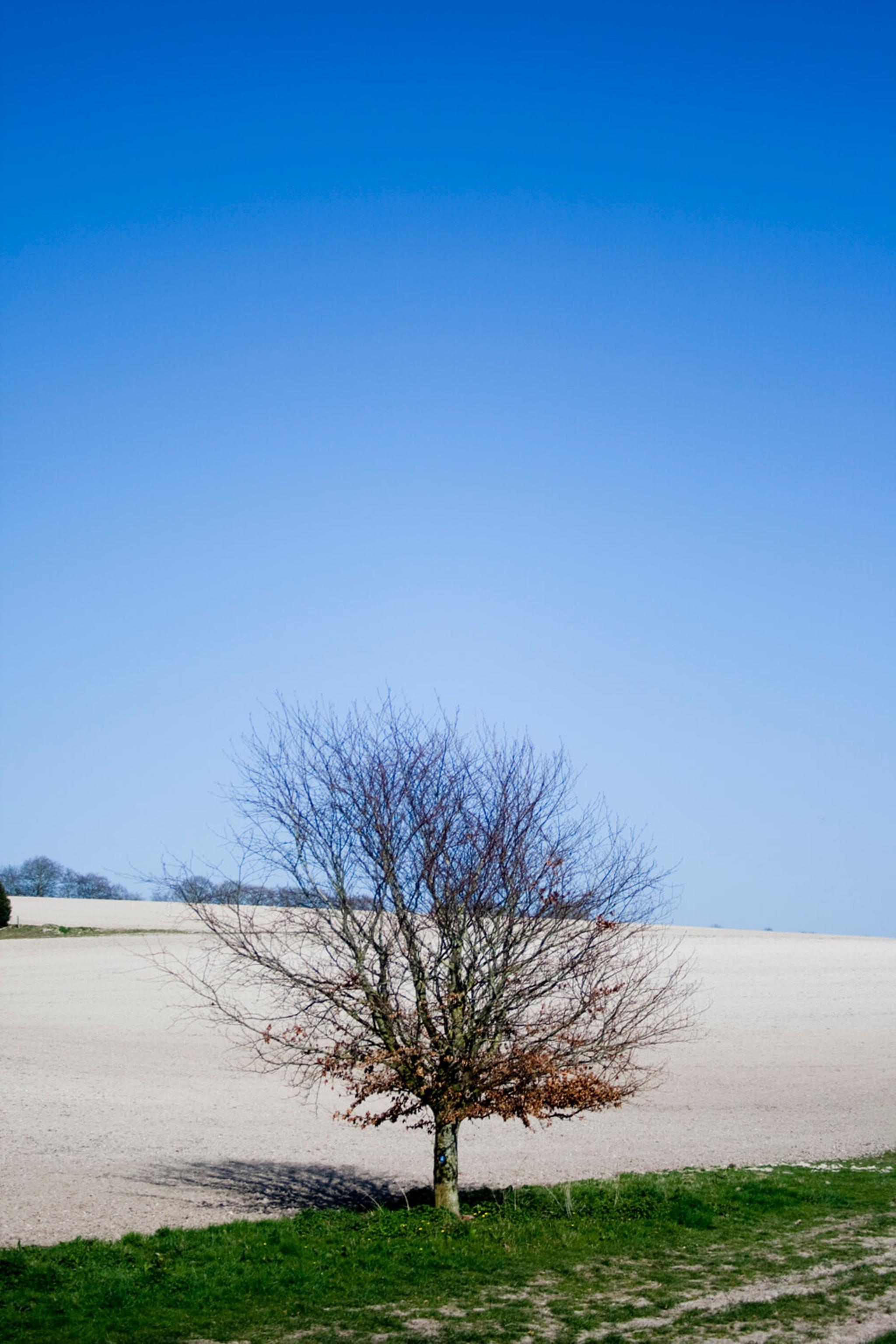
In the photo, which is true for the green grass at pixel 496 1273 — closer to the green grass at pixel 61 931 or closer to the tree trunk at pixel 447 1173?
the tree trunk at pixel 447 1173

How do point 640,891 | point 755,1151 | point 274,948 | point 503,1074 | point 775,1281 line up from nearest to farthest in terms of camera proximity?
point 775,1281
point 503,1074
point 640,891
point 274,948
point 755,1151

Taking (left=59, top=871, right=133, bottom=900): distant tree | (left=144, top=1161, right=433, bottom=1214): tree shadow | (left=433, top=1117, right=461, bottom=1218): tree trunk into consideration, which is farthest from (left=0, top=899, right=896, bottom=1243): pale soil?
(left=59, top=871, right=133, bottom=900): distant tree

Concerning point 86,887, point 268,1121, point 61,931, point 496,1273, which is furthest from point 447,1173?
point 86,887

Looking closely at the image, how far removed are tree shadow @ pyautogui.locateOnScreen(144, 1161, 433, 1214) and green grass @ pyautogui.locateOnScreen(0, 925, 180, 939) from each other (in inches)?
1896

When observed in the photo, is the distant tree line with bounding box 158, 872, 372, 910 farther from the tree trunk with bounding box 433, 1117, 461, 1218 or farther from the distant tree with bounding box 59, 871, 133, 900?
the distant tree with bounding box 59, 871, 133, 900

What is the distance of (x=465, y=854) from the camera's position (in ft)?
46.1

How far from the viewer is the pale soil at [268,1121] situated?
56.6 ft

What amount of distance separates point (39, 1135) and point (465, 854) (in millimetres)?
12307

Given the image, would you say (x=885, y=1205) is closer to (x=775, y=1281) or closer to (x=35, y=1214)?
(x=775, y=1281)

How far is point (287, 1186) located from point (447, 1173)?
15.1ft

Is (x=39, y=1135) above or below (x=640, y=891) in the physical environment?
below

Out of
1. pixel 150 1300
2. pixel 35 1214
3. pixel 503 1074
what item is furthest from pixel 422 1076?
pixel 35 1214

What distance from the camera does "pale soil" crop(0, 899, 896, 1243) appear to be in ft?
56.6

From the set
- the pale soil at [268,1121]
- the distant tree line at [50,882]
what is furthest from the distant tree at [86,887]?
the pale soil at [268,1121]
